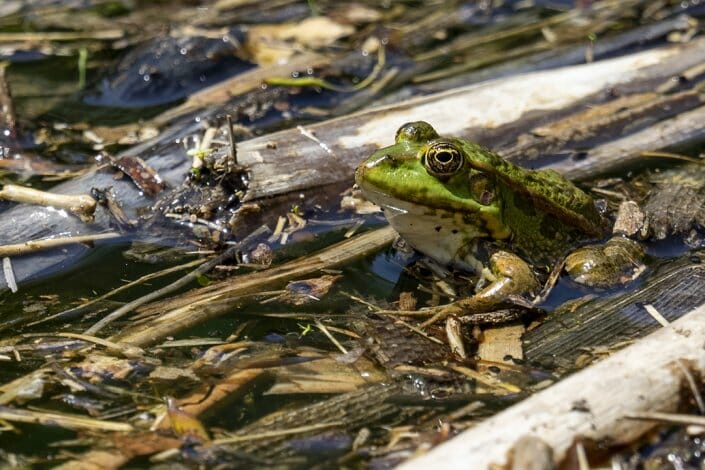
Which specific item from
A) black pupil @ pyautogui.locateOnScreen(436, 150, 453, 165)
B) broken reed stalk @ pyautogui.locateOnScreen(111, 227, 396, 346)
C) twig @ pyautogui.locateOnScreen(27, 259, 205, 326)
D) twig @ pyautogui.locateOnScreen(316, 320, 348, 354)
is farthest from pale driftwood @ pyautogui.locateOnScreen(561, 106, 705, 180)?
twig @ pyautogui.locateOnScreen(27, 259, 205, 326)

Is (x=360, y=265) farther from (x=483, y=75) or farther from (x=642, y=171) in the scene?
(x=483, y=75)

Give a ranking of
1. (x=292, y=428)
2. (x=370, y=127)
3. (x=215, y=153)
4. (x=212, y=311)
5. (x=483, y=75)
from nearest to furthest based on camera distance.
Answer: (x=292, y=428)
(x=212, y=311)
(x=215, y=153)
(x=370, y=127)
(x=483, y=75)

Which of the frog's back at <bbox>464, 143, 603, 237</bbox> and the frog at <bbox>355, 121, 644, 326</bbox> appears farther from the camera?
the frog's back at <bbox>464, 143, 603, 237</bbox>

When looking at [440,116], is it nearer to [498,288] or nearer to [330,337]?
[498,288]

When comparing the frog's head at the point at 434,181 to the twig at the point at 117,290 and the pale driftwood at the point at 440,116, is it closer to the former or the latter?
the pale driftwood at the point at 440,116

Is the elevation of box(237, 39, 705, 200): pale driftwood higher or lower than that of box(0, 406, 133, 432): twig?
higher

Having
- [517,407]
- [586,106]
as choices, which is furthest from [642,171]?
[517,407]

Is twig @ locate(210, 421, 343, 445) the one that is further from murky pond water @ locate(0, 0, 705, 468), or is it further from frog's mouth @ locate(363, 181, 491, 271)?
frog's mouth @ locate(363, 181, 491, 271)
